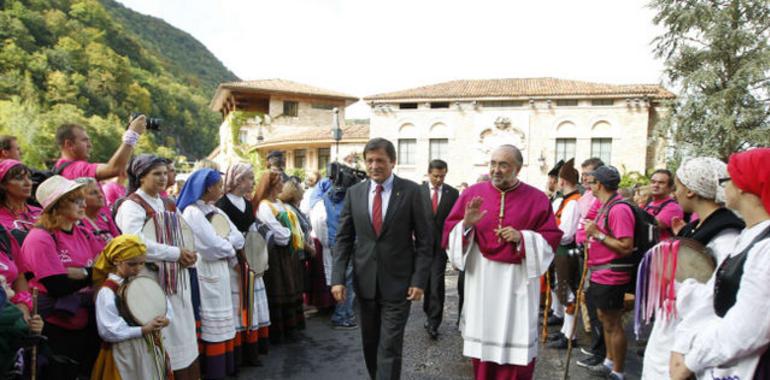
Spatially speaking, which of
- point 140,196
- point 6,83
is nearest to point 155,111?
point 6,83

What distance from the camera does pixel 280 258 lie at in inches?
212

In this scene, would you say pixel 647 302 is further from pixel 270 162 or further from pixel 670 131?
pixel 670 131

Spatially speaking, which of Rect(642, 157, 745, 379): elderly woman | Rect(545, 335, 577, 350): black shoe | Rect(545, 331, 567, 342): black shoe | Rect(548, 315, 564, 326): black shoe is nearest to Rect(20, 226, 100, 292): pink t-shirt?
Rect(642, 157, 745, 379): elderly woman

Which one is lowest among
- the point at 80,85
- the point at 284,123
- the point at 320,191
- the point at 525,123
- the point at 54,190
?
the point at 320,191

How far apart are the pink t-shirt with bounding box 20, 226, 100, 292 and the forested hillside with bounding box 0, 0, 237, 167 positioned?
33700 mm

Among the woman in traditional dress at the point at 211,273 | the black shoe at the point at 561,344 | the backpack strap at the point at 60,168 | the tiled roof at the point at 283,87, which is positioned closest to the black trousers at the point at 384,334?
the woman in traditional dress at the point at 211,273

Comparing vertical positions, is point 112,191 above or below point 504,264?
above

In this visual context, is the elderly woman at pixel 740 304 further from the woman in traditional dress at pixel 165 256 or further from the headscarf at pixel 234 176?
the headscarf at pixel 234 176

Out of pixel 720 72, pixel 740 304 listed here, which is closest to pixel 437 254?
pixel 740 304

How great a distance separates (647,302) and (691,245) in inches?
18.6

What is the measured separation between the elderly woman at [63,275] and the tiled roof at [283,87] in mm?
33654

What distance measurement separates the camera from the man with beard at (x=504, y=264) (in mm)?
3578

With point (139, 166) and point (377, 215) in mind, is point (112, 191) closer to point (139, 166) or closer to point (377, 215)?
point (139, 166)

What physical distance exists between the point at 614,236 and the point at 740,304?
251 cm
